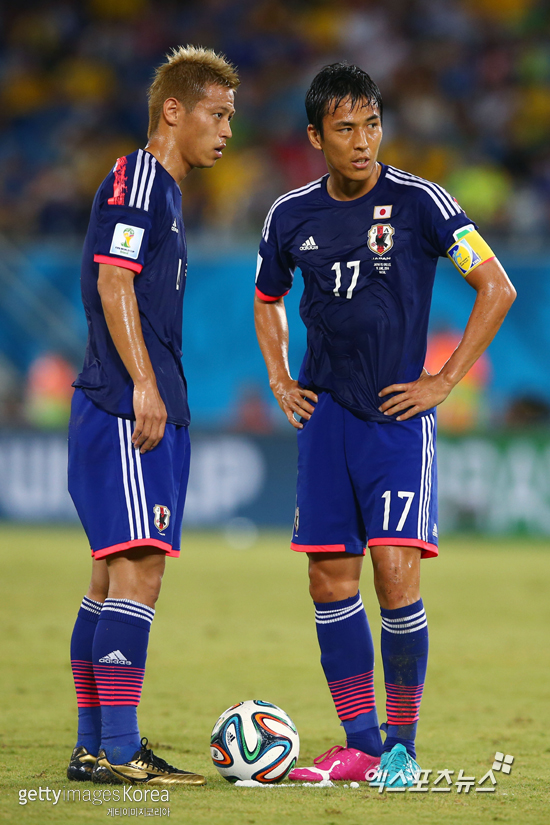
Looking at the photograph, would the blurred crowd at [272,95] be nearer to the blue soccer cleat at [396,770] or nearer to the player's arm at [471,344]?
Answer: the player's arm at [471,344]

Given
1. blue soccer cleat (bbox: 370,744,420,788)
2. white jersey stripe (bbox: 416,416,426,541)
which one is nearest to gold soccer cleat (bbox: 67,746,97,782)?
blue soccer cleat (bbox: 370,744,420,788)

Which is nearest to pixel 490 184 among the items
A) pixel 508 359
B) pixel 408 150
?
pixel 408 150

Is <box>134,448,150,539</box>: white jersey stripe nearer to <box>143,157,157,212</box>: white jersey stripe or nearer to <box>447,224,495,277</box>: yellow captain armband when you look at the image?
<box>143,157,157,212</box>: white jersey stripe

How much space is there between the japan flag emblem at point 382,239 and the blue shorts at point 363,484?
1.96ft

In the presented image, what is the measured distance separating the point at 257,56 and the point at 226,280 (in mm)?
5690

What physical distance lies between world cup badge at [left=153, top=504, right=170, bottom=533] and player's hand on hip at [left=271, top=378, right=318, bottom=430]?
67 cm

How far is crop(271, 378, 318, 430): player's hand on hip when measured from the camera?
4.33 metres

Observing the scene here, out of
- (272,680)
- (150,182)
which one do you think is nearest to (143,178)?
(150,182)

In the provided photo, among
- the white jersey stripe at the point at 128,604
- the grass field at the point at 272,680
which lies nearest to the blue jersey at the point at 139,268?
the white jersey stripe at the point at 128,604

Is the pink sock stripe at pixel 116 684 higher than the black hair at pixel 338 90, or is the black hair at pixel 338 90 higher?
the black hair at pixel 338 90

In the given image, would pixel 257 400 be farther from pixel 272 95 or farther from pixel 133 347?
pixel 133 347

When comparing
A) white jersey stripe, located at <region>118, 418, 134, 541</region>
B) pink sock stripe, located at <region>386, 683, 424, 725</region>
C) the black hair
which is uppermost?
the black hair

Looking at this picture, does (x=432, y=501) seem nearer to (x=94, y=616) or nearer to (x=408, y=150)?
(x=94, y=616)

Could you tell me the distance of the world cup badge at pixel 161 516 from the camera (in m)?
3.90
